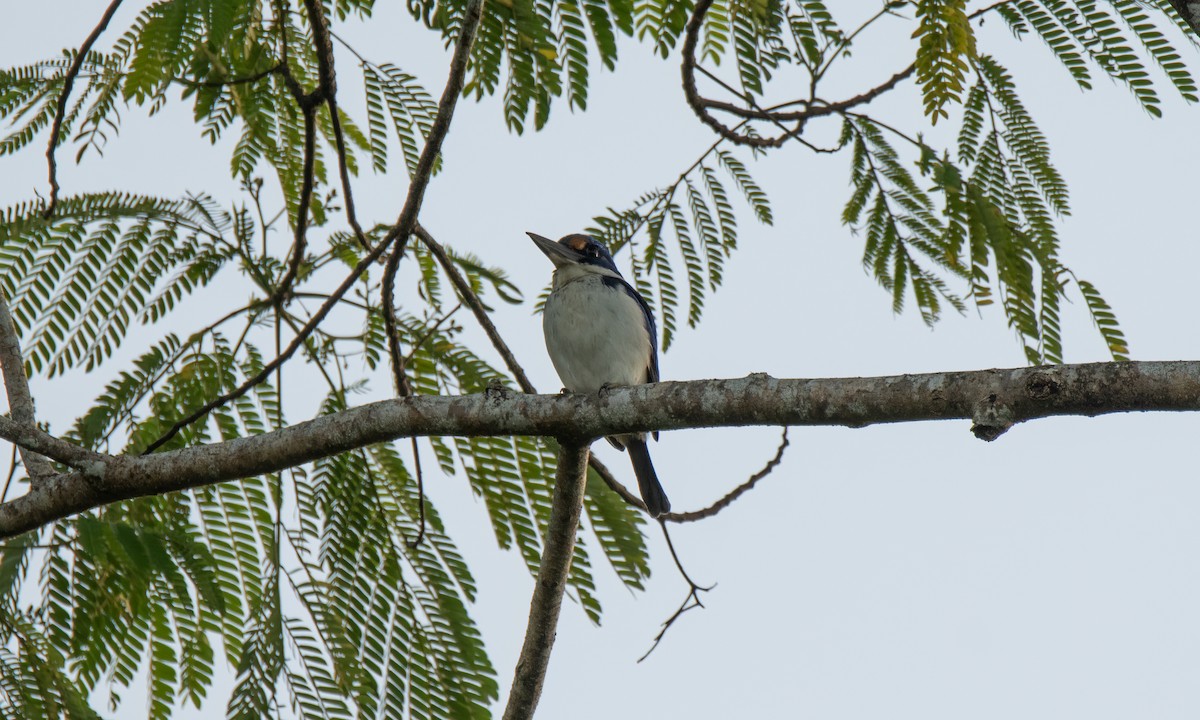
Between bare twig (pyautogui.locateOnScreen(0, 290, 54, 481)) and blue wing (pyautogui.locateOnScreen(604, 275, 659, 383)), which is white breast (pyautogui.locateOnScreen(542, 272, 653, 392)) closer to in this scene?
blue wing (pyautogui.locateOnScreen(604, 275, 659, 383))

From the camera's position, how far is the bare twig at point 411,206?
348 cm

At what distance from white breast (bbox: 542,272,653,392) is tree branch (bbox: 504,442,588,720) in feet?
6.05

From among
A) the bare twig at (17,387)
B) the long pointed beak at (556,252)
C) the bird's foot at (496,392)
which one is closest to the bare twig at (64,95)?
the bare twig at (17,387)

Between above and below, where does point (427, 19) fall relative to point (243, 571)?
above

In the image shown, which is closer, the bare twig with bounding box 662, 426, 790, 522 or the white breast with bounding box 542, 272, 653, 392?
the bare twig with bounding box 662, 426, 790, 522

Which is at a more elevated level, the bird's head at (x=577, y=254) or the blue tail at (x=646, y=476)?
the bird's head at (x=577, y=254)

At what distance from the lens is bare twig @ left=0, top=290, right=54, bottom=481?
3393 millimetres

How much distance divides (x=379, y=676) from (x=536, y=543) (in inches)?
30.0

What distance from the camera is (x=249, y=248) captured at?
3.97 metres

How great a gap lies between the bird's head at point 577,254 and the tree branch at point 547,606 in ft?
7.75

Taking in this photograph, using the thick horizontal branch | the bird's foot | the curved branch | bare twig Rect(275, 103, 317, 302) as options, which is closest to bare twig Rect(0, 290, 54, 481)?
the thick horizontal branch

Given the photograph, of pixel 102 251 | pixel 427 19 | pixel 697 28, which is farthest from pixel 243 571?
pixel 697 28

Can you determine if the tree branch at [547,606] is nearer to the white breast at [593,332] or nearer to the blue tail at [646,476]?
the white breast at [593,332]

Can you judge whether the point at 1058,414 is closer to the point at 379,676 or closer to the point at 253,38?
the point at 379,676
